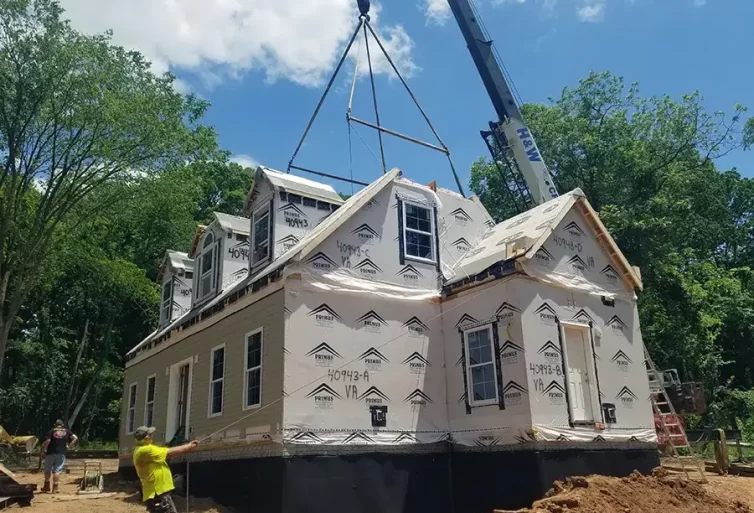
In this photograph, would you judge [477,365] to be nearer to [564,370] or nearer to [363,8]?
[564,370]

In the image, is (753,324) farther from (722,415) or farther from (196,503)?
(196,503)

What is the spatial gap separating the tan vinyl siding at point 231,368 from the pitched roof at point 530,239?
4128 millimetres

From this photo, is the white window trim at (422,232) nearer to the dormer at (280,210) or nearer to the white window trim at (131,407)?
the dormer at (280,210)

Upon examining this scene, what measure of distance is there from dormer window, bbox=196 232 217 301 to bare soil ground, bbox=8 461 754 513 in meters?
5.75

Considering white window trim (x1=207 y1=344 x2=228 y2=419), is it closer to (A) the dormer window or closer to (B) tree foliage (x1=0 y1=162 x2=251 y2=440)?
(A) the dormer window

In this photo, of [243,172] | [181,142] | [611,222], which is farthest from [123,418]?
[243,172]

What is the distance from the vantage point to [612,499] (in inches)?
396

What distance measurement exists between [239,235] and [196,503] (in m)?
7.44

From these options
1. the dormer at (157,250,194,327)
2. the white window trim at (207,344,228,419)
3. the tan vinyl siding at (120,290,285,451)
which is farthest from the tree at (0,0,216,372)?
the white window trim at (207,344,228,419)

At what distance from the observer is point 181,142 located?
882 inches

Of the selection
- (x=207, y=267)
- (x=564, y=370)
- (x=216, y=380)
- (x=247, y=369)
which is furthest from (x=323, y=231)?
(x=207, y=267)

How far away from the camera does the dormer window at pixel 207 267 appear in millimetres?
17047

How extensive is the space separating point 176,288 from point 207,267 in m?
3.39

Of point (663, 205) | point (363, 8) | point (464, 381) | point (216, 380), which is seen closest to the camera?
point (464, 381)
